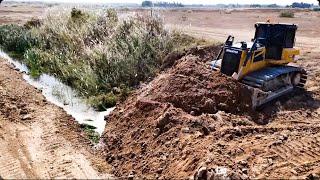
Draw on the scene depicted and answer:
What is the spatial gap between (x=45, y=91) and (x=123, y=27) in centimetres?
536

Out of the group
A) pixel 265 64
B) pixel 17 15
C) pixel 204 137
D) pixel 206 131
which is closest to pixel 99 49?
pixel 265 64

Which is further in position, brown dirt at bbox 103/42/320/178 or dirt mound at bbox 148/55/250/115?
dirt mound at bbox 148/55/250/115

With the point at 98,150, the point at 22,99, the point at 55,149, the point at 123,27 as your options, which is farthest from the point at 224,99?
the point at 123,27

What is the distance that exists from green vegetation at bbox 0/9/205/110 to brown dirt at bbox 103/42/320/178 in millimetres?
1719

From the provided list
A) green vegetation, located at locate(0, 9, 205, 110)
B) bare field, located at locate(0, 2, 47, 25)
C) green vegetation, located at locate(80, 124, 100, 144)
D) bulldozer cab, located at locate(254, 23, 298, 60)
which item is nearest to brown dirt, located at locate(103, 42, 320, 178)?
green vegetation, located at locate(80, 124, 100, 144)

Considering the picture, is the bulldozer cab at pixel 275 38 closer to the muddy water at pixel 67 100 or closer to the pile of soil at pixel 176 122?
the pile of soil at pixel 176 122

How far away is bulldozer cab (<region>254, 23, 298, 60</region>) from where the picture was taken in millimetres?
12352

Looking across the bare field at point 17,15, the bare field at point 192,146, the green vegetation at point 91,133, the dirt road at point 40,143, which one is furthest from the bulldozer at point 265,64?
the bare field at point 17,15

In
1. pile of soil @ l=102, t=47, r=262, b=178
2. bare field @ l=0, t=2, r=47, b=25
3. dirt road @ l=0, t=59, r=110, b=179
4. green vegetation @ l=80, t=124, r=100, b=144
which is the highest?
pile of soil @ l=102, t=47, r=262, b=178

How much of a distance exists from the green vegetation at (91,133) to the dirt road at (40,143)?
16cm

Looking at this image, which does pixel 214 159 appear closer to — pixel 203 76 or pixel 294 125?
pixel 294 125

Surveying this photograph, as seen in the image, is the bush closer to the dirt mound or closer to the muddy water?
the muddy water

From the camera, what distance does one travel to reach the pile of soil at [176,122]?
26.9 ft

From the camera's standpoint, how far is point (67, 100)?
1335 cm
